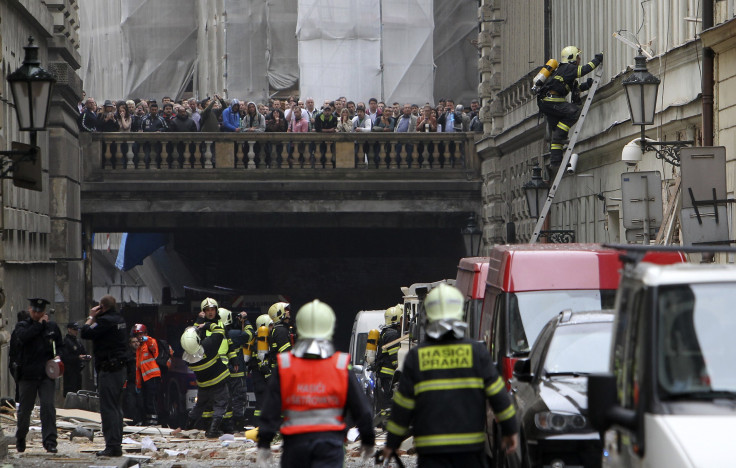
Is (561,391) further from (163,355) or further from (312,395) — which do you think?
(163,355)

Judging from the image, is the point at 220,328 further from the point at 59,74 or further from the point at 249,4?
the point at 249,4

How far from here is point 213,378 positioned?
20578mm

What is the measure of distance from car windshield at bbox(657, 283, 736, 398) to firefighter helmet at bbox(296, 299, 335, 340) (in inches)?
80.2

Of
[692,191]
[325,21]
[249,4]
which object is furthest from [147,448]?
[249,4]

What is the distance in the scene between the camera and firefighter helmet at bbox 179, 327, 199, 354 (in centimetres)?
2011

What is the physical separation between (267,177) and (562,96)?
10.0 m

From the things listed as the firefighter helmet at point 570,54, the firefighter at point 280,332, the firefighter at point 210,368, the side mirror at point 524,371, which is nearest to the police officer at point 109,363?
the firefighter at point 210,368

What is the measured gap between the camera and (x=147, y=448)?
1795 centimetres

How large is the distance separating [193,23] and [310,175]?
40.8 feet

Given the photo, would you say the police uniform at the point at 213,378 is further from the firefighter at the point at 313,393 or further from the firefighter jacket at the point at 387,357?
the firefighter at the point at 313,393

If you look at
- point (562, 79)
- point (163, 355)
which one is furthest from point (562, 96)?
point (163, 355)

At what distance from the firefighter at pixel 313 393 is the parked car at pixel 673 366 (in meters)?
1.74

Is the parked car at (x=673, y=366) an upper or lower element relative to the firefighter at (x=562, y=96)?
lower

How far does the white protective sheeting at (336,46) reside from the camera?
39.9 m
